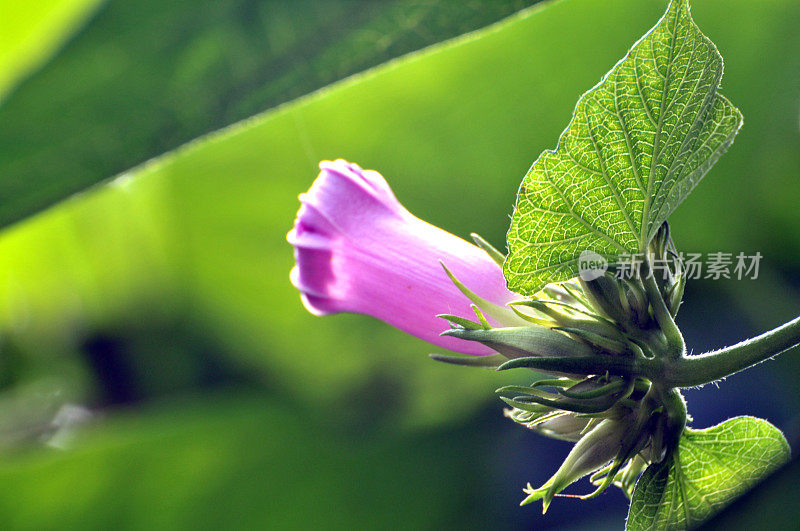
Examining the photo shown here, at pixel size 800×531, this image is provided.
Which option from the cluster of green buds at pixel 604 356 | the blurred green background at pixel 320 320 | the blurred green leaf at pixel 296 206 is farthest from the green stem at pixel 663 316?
the blurred green leaf at pixel 296 206

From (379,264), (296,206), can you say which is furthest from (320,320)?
(379,264)

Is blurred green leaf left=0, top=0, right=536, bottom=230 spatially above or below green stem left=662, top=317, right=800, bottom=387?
above

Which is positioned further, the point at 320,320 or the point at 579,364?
the point at 320,320

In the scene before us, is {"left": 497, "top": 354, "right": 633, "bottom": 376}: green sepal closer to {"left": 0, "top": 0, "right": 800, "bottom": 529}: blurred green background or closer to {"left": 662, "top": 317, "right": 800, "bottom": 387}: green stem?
{"left": 662, "top": 317, "right": 800, "bottom": 387}: green stem

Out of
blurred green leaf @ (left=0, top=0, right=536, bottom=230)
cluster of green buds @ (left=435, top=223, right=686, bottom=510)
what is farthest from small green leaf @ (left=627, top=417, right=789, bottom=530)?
blurred green leaf @ (left=0, top=0, right=536, bottom=230)

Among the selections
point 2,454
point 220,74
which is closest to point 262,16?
point 220,74

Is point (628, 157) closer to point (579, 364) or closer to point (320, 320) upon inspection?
point (579, 364)
